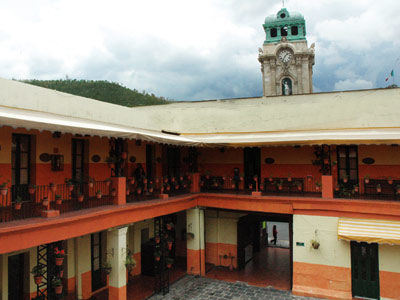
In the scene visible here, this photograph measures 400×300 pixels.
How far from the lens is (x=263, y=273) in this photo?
53.4 ft

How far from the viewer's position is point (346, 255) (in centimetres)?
1276

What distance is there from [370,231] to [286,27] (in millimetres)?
40988

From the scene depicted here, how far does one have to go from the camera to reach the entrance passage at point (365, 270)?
12.5 metres

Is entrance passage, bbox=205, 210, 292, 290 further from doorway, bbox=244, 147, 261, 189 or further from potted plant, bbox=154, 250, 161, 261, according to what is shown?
potted plant, bbox=154, 250, 161, 261

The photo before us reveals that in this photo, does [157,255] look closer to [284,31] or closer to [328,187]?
[328,187]

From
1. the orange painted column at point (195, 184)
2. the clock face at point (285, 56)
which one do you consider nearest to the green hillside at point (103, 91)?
the clock face at point (285, 56)

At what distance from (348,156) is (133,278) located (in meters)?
12.2

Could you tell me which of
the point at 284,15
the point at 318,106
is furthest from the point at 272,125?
the point at 284,15

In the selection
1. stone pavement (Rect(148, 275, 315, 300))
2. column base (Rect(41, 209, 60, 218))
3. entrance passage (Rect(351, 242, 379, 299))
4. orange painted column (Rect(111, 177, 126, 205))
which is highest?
orange painted column (Rect(111, 177, 126, 205))

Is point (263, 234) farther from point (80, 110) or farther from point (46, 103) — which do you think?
A: point (46, 103)

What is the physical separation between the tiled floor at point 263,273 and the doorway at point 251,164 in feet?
14.8

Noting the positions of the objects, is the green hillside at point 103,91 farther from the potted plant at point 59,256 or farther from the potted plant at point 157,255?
the potted plant at point 59,256

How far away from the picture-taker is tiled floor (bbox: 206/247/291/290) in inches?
590

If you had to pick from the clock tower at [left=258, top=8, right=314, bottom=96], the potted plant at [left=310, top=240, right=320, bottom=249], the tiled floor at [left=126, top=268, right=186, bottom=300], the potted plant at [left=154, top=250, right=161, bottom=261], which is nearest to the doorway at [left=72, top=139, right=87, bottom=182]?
the potted plant at [left=154, top=250, right=161, bottom=261]
